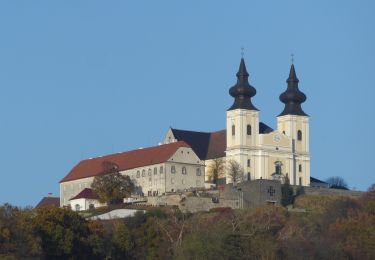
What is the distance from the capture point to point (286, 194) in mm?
111688

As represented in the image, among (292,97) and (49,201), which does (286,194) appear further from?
(49,201)

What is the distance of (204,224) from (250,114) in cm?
1776

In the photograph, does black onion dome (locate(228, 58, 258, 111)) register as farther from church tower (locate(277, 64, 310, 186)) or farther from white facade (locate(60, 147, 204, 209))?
white facade (locate(60, 147, 204, 209))

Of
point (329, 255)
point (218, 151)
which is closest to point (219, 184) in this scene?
point (218, 151)

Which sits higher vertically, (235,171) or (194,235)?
(235,171)

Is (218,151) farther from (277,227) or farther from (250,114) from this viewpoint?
(277,227)

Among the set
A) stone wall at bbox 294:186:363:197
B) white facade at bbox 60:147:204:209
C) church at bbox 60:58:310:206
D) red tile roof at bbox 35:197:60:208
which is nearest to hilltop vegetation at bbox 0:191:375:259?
stone wall at bbox 294:186:363:197

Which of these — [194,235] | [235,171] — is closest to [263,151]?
[235,171]

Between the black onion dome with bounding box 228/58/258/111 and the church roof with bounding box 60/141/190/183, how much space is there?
13.9ft

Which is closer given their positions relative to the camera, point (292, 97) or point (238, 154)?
point (238, 154)

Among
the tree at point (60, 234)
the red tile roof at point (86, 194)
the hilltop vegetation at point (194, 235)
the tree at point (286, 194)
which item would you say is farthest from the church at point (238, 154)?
the tree at point (60, 234)

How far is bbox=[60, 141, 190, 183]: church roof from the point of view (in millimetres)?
116000

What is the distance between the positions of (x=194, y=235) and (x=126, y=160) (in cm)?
2954

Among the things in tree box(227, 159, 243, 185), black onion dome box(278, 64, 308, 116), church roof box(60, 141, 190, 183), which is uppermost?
black onion dome box(278, 64, 308, 116)
